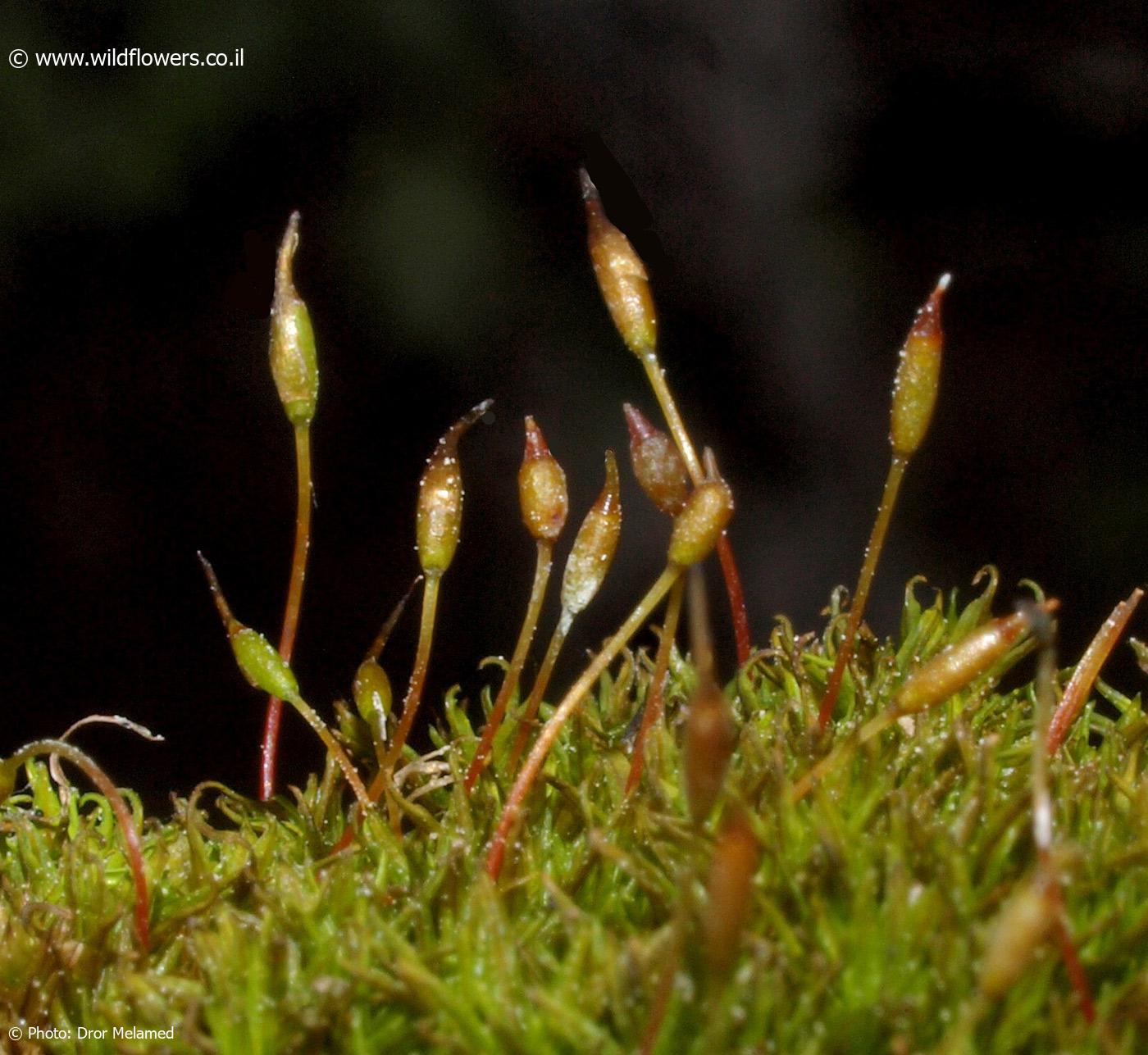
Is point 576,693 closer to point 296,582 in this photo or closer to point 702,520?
point 702,520

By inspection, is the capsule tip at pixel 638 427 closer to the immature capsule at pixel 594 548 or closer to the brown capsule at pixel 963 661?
the immature capsule at pixel 594 548

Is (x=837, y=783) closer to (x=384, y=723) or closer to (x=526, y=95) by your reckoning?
(x=384, y=723)

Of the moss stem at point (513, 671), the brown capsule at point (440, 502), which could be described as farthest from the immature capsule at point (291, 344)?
the moss stem at point (513, 671)

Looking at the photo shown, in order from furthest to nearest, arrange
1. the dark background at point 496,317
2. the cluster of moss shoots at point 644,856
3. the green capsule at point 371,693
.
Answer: the dark background at point 496,317 < the green capsule at point 371,693 < the cluster of moss shoots at point 644,856

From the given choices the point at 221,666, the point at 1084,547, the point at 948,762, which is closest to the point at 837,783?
the point at 948,762

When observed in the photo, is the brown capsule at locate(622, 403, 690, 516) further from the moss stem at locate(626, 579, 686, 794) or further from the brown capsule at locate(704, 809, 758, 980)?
the brown capsule at locate(704, 809, 758, 980)

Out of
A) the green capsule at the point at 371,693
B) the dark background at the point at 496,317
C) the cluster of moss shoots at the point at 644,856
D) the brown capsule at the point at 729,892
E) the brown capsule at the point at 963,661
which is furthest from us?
the dark background at the point at 496,317
